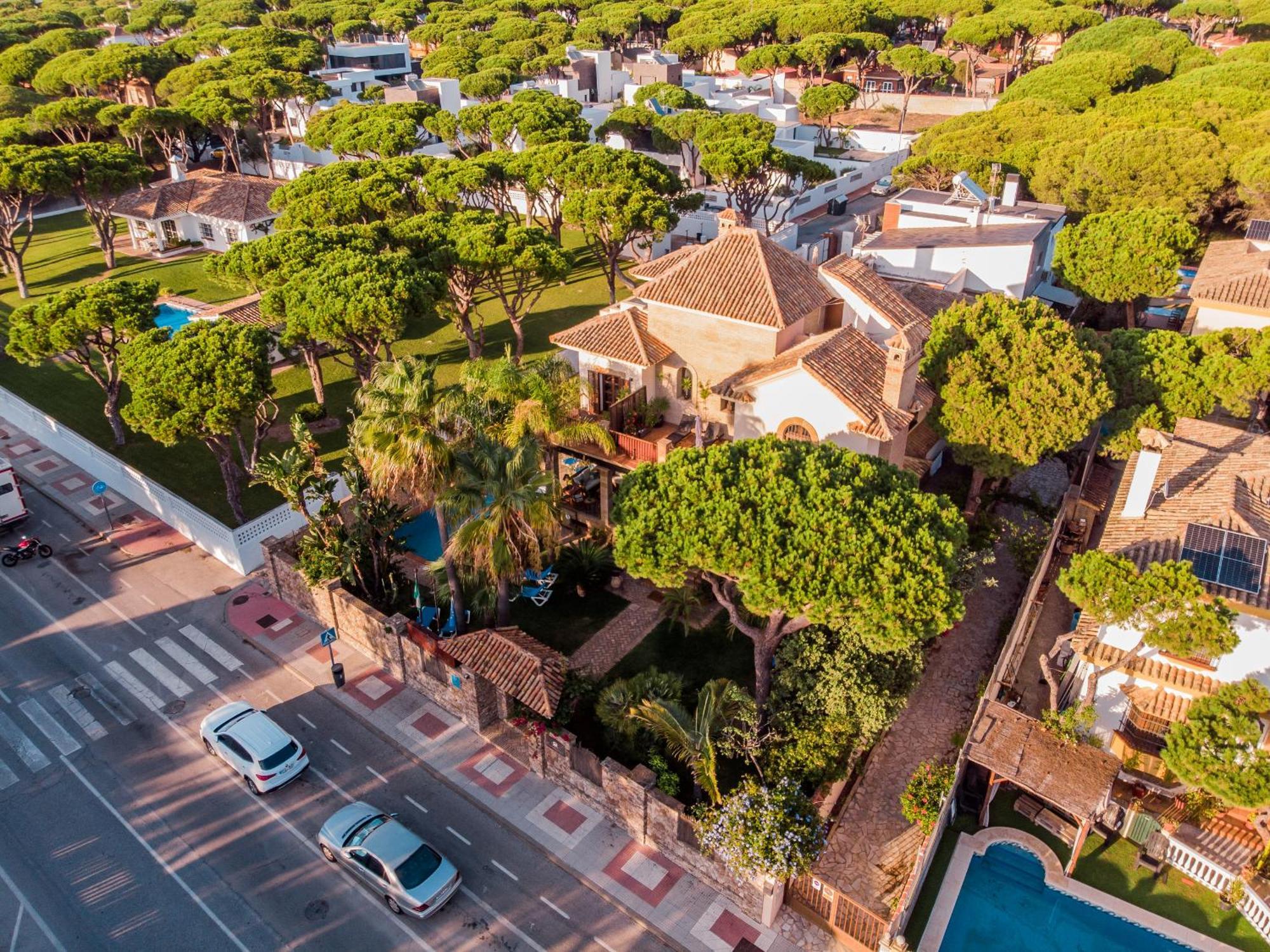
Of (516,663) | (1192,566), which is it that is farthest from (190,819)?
(1192,566)

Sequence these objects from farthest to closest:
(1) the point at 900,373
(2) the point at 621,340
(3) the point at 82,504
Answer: (3) the point at 82,504 < (2) the point at 621,340 < (1) the point at 900,373

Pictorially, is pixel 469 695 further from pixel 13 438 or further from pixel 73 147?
pixel 73 147

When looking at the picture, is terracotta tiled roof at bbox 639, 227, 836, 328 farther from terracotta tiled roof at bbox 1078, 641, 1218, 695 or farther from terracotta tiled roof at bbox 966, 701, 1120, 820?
terracotta tiled roof at bbox 966, 701, 1120, 820

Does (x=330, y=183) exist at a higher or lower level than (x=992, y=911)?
higher

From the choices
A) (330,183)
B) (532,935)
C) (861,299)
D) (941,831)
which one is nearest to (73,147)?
(330,183)

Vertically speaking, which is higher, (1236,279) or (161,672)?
(1236,279)

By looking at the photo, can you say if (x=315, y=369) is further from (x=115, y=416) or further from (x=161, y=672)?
(x=161, y=672)
